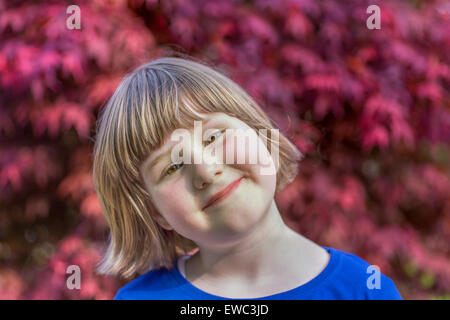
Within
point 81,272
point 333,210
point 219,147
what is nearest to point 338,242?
point 333,210

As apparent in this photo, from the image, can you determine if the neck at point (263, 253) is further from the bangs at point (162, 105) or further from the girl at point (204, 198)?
the bangs at point (162, 105)

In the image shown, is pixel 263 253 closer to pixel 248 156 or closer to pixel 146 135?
pixel 248 156

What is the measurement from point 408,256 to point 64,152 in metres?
1.90

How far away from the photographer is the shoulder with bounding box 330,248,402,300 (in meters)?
1.03

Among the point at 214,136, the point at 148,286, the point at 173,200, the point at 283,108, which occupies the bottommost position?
the point at 148,286

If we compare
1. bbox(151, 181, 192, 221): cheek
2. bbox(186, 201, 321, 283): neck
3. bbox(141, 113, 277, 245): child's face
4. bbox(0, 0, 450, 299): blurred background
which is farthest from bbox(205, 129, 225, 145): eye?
bbox(0, 0, 450, 299): blurred background

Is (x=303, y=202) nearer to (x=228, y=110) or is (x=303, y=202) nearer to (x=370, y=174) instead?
(x=370, y=174)

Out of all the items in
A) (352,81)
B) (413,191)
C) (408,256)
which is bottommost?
(408,256)

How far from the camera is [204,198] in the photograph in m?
0.97

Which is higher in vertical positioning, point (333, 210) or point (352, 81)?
point (352, 81)

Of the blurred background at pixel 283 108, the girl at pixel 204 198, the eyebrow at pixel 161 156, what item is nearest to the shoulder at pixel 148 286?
the girl at pixel 204 198

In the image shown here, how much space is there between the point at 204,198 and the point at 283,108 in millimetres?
1417

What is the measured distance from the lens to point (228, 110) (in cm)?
110

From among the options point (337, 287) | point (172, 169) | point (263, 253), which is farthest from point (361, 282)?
point (172, 169)
